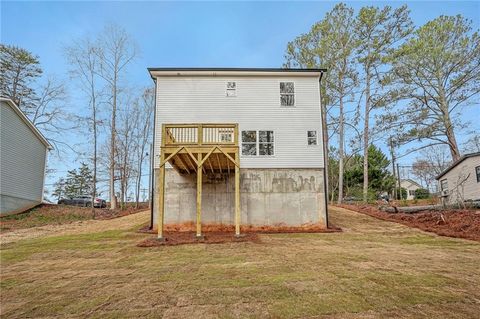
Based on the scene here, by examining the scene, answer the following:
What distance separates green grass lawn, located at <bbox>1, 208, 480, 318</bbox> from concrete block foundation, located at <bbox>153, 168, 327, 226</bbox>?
2974 millimetres

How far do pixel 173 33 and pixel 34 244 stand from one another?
1281 cm

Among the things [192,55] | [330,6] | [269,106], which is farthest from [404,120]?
[192,55]

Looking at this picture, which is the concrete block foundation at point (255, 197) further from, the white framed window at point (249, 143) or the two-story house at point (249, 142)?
the white framed window at point (249, 143)

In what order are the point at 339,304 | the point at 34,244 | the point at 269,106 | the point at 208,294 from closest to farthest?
the point at 339,304 < the point at 208,294 < the point at 34,244 < the point at 269,106

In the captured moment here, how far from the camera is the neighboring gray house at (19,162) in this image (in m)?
15.7

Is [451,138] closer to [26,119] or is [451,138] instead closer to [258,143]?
[258,143]

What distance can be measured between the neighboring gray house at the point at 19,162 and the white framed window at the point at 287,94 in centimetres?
1488

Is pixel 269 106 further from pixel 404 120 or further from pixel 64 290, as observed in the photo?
pixel 404 120

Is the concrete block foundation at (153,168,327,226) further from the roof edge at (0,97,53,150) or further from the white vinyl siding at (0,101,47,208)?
the roof edge at (0,97,53,150)

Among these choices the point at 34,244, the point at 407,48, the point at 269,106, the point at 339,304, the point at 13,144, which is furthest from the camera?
the point at 407,48

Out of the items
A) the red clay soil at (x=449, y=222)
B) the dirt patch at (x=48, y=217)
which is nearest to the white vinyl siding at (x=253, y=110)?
the red clay soil at (x=449, y=222)

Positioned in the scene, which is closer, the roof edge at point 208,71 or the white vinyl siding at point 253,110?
the white vinyl siding at point 253,110

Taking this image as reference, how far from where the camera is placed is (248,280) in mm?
5262

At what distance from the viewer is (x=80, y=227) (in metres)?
14.4
